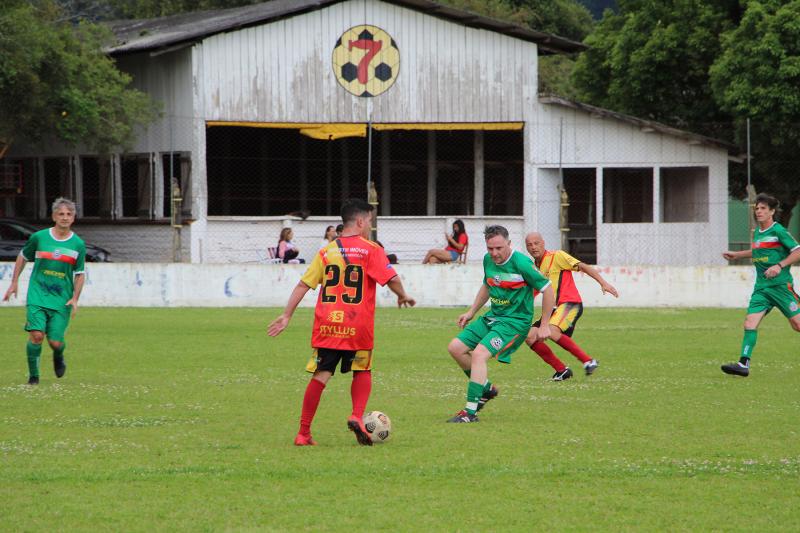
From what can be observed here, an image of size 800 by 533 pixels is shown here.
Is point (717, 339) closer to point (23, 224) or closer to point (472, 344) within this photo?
point (472, 344)

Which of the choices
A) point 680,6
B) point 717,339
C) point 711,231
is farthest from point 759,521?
point 680,6

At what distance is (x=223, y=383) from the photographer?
45.0 ft

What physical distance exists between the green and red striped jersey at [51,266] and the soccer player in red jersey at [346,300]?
15.4 feet

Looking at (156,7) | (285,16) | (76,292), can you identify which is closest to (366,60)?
(285,16)

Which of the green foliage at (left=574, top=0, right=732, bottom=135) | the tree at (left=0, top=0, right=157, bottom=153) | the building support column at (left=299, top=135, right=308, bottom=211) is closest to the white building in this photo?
the building support column at (left=299, top=135, right=308, bottom=211)

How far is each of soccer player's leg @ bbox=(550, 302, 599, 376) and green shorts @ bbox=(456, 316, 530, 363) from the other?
121 inches

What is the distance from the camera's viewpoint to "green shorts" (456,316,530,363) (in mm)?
11114

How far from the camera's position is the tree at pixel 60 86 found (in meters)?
29.6

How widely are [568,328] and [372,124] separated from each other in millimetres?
21064

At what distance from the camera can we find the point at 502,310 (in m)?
11.3

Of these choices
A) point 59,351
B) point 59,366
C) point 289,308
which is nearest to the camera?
point 289,308

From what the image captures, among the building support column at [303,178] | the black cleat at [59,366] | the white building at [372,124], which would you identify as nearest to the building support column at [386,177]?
the white building at [372,124]

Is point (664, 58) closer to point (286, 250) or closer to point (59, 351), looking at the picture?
point (286, 250)

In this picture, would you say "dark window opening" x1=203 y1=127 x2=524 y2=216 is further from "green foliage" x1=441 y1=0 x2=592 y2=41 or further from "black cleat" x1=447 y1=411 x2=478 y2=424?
"black cleat" x1=447 y1=411 x2=478 y2=424
